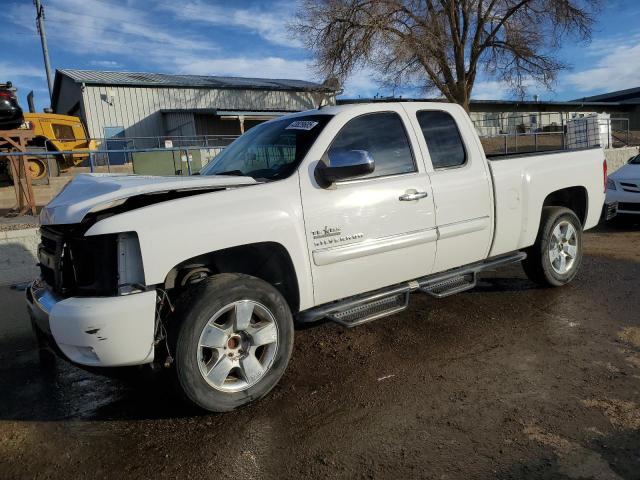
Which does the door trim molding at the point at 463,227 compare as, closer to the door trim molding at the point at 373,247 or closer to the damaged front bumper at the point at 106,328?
the door trim molding at the point at 373,247

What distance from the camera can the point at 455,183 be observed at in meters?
4.32

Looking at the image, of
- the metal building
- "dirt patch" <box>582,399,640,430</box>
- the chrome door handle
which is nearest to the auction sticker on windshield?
the chrome door handle

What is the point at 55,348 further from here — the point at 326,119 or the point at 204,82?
the point at 204,82

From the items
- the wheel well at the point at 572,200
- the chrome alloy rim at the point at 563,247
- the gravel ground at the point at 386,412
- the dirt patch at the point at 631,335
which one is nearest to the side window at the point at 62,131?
the gravel ground at the point at 386,412

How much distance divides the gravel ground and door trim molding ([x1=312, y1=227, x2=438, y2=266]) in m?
0.86

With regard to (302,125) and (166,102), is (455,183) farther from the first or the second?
(166,102)

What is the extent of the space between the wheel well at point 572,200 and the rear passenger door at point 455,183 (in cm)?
143

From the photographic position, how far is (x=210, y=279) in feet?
10.3

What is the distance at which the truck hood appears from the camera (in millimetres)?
2975

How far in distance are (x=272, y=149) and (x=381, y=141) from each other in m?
0.88

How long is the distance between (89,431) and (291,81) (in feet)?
119

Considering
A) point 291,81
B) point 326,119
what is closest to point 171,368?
point 326,119

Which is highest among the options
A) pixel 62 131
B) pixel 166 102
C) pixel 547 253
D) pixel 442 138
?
pixel 166 102

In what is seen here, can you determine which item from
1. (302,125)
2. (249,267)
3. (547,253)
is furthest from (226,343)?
(547,253)
